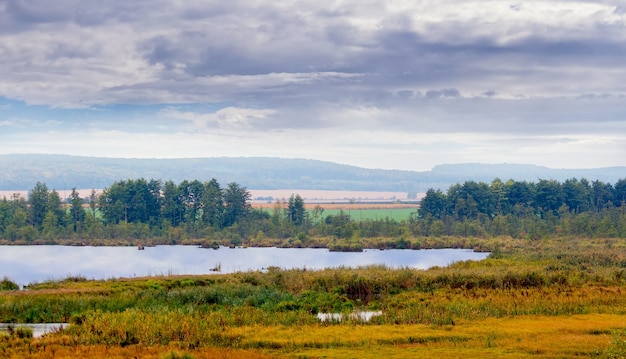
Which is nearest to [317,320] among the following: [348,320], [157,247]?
[348,320]

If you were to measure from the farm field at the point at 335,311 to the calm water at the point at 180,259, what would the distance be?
98.2 feet

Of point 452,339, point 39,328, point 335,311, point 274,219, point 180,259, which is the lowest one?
point 180,259

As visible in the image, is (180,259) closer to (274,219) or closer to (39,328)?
(274,219)

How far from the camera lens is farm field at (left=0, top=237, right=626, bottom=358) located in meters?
29.5

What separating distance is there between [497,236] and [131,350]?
11572 centimetres

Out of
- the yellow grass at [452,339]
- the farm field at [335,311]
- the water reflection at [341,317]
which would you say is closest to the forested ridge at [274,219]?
the farm field at [335,311]

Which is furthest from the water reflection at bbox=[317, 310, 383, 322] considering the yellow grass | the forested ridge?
the forested ridge

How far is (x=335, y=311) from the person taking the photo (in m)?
42.4

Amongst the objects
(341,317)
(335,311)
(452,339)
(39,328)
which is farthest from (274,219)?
(452,339)

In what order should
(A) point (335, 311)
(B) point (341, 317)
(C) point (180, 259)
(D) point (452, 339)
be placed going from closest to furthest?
(D) point (452, 339), (B) point (341, 317), (A) point (335, 311), (C) point (180, 259)

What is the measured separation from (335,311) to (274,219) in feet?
362

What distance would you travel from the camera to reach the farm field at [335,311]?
1162 inches

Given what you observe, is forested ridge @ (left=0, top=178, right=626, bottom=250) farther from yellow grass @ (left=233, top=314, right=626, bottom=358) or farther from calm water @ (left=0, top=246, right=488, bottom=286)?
yellow grass @ (left=233, top=314, right=626, bottom=358)

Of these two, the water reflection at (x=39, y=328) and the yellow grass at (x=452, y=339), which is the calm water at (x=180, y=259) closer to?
the water reflection at (x=39, y=328)
